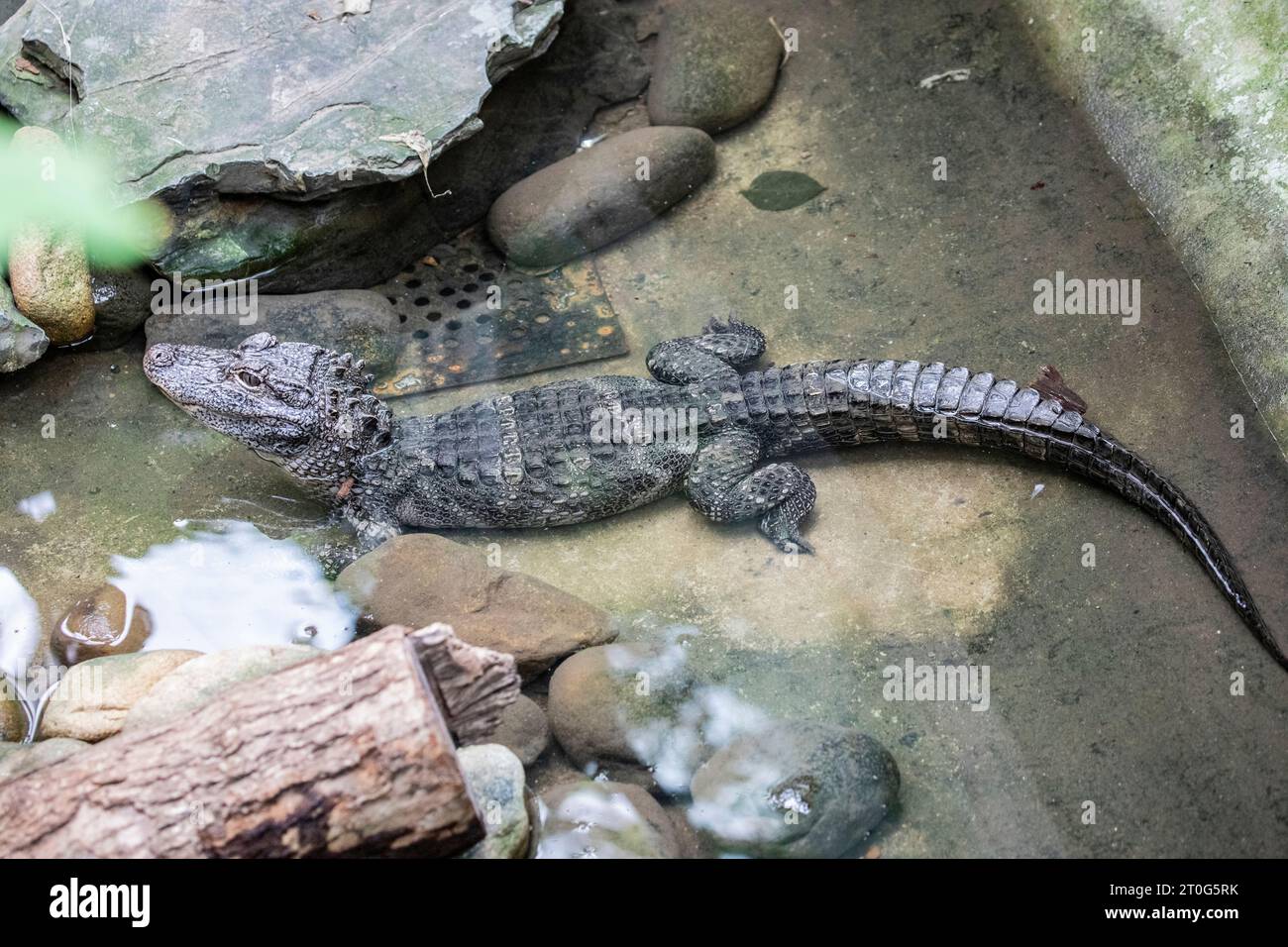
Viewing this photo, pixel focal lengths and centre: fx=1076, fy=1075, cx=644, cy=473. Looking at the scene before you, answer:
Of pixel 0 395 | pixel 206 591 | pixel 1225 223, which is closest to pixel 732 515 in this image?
pixel 206 591

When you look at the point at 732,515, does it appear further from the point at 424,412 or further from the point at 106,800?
the point at 106,800

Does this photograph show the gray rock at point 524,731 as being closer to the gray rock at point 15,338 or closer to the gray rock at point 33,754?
the gray rock at point 33,754

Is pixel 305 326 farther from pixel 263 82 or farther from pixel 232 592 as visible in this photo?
pixel 232 592

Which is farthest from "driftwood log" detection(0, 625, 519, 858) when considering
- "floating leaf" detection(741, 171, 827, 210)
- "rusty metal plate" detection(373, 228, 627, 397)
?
"floating leaf" detection(741, 171, 827, 210)

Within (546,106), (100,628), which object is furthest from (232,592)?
(546,106)

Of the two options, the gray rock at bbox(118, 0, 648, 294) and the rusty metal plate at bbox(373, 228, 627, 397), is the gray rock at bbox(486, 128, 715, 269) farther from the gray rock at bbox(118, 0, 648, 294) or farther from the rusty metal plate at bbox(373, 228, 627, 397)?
the gray rock at bbox(118, 0, 648, 294)
